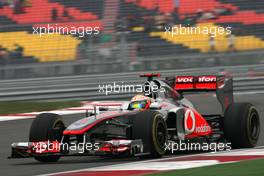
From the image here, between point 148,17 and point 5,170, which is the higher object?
point 148,17

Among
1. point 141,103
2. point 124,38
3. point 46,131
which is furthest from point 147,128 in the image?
point 124,38

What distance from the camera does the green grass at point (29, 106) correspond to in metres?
17.7

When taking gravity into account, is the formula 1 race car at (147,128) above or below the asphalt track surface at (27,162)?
above

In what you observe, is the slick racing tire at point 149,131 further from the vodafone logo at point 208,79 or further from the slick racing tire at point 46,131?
the vodafone logo at point 208,79

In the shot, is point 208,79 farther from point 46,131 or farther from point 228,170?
point 228,170

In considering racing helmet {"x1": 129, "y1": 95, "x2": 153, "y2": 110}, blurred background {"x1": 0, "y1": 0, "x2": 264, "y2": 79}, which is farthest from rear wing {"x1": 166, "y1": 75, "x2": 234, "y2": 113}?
blurred background {"x1": 0, "y1": 0, "x2": 264, "y2": 79}

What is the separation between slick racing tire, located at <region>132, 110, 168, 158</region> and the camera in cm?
880

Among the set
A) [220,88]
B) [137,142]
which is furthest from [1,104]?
[137,142]

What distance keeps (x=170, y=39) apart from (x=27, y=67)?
4623 millimetres

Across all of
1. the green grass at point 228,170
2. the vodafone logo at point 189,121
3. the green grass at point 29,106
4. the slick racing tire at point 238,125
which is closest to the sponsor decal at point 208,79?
the slick racing tire at point 238,125

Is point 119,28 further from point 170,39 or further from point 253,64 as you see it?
point 253,64

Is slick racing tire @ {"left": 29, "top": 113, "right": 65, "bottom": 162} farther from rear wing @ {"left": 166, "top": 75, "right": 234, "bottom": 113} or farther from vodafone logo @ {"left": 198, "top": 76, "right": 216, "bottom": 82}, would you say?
vodafone logo @ {"left": 198, "top": 76, "right": 216, "bottom": 82}

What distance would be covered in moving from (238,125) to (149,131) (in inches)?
62.7

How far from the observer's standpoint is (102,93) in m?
20.4
